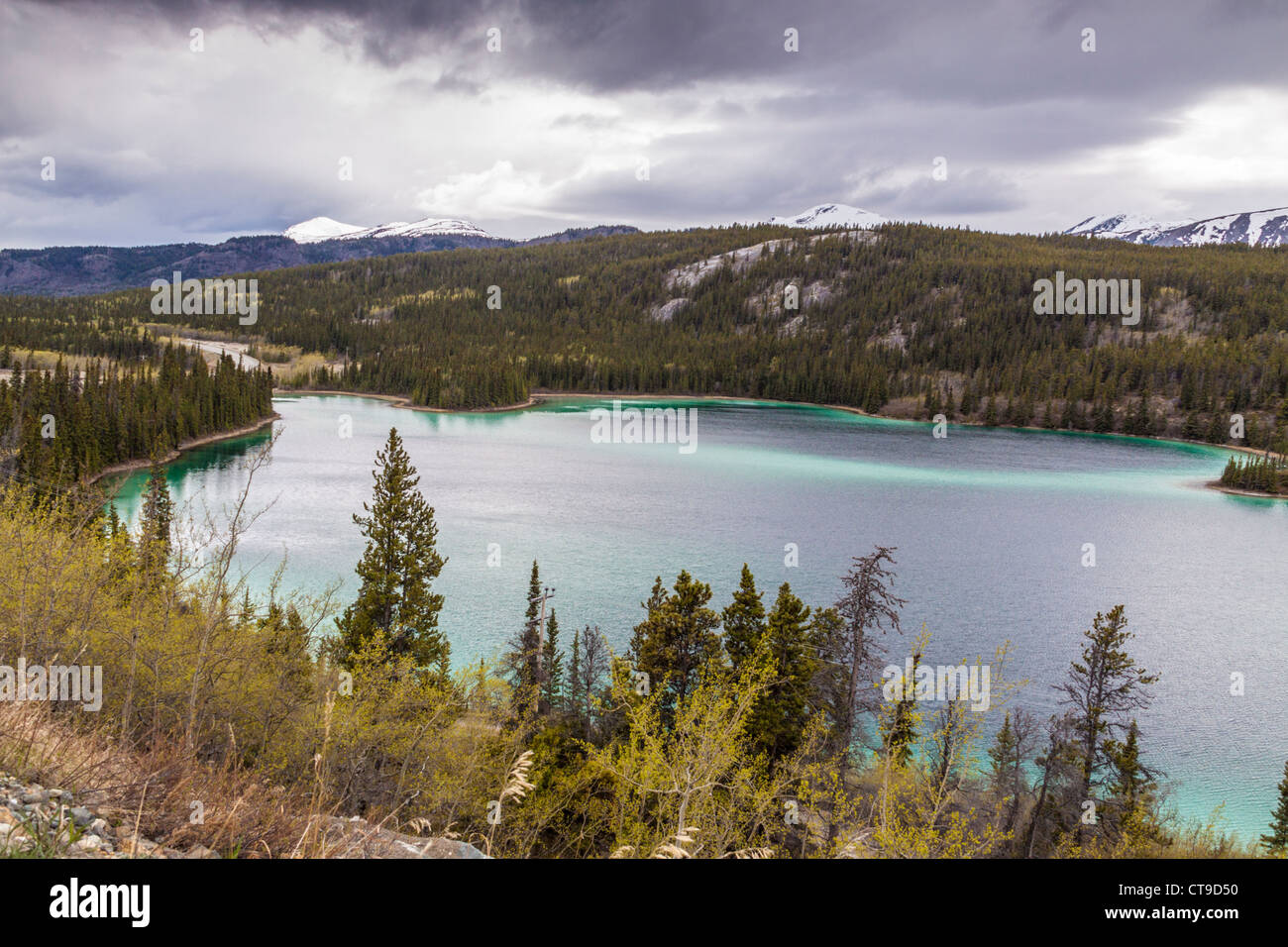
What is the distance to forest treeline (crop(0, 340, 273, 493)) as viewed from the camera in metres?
54.8

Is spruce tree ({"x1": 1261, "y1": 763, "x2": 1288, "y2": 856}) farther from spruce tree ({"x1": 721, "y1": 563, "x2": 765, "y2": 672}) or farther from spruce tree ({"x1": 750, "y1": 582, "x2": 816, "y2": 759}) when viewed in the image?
spruce tree ({"x1": 721, "y1": 563, "x2": 765, "y2": 672})

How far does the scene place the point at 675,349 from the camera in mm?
199000

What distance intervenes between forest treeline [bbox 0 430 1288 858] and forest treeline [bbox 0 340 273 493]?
1028 inches

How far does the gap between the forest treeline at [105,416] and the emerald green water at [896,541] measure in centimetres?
508

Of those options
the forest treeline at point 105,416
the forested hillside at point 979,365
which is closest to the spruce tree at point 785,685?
the forest treeline at point 105,416

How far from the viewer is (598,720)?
1059 inches

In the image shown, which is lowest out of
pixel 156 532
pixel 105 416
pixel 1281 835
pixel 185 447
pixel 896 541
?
pixel 1281 835

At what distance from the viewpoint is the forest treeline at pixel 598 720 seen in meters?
15.0

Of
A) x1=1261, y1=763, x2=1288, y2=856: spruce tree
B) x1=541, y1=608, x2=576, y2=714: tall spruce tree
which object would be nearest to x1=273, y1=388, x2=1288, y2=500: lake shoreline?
x1=1261, y1=763, x2=1288, y2=856: spruce tree

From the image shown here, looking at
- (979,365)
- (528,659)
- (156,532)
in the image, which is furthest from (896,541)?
(979,365)

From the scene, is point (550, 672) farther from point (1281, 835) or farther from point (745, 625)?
point (1281, 835)

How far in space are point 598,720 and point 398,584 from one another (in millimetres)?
10285
